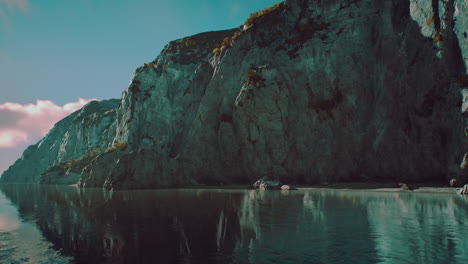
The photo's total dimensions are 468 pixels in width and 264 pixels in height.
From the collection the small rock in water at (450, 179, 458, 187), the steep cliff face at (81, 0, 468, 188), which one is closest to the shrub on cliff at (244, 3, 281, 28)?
the steep cliff face at (81, 0, 468, 188)

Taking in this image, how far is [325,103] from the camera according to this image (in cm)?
6519

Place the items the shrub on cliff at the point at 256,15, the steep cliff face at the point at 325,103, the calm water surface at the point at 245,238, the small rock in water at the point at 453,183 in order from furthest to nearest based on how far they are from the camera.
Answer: the shrub on cliff at the point at 256,15, the steep cliff face at the point at 325,103, the small rock in water at the point at 453,183, the calm water surface at the point at 245,238

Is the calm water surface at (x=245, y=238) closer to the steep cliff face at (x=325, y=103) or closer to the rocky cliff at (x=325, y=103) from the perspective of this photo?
the rocky cliff at (x=325, y=103)

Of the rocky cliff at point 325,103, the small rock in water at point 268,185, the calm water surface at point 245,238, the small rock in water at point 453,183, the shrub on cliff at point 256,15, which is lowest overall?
the calm water surface at point 245,238

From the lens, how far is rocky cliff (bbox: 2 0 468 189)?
162 feet

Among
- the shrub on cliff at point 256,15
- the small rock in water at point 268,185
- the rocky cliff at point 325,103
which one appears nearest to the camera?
the rocky cliff at point 325,103

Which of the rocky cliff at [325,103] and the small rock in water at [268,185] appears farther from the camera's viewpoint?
the small rock in water at [268,185]

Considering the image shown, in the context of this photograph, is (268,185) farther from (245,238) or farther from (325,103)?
(245,238)

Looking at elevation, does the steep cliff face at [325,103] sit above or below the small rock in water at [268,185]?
above

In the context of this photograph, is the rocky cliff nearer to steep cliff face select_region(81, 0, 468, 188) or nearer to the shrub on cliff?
steep cliff face select_region(81, 0, 468, 188)

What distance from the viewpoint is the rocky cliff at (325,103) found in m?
49.3

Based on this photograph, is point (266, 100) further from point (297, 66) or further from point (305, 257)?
point (305, 257)

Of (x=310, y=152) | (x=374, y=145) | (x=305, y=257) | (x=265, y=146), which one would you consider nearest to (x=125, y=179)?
(x=265, y=146)

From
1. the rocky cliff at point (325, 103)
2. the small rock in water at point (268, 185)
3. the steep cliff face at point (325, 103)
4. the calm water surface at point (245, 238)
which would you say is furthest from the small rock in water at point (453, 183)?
the small rock in water at point (268, 185)
